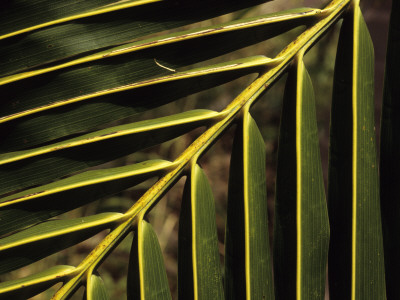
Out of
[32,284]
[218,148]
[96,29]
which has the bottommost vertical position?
[32,284]

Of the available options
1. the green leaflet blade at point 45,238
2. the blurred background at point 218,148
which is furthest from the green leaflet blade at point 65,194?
the blurred background at point 218,148

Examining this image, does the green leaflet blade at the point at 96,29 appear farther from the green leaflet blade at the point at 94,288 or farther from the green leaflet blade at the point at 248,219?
the green leaflet blade at the point at 94,288

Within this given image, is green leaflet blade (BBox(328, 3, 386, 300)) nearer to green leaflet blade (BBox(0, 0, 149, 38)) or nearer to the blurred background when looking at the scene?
green leaflet blade (BBox(0, 0, 149, 38))

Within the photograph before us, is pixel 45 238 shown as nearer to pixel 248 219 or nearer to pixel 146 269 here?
pixel 146 269

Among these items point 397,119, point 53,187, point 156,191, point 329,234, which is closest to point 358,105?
point 397,119

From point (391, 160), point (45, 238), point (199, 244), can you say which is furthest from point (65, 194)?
point (391, 160)

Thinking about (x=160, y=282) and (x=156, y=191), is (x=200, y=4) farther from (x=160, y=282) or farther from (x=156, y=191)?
(x=160, y=282)
